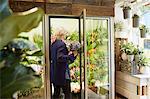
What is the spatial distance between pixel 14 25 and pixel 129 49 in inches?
181

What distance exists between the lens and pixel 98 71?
419 cm

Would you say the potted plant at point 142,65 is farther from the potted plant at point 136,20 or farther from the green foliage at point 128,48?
the potted plant at point 136,20

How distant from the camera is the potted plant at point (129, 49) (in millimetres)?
4868

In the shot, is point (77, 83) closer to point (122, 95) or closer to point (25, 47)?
point (122, 95)

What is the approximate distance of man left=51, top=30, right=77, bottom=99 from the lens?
3.80 meters

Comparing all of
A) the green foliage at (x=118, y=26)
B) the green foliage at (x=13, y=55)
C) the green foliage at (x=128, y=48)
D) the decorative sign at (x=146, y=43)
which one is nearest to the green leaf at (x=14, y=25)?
the green foliage at (x=13, y=55)

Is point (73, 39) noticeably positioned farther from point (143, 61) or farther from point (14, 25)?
point (14, 25)

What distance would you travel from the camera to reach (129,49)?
16.5 ft

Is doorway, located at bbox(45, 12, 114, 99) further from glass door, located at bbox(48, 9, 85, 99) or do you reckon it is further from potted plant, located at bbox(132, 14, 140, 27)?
potted plant, located at bbox(132, 14, 140, 27)

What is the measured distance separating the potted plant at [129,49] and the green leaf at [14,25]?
4.37 meters

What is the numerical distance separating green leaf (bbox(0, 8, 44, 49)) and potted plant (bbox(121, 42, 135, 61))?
437 centimetres

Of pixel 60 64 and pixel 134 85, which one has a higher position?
pixel 60 64

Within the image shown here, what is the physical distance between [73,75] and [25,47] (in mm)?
3201

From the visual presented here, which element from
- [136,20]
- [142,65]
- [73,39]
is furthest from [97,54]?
[142,65]
